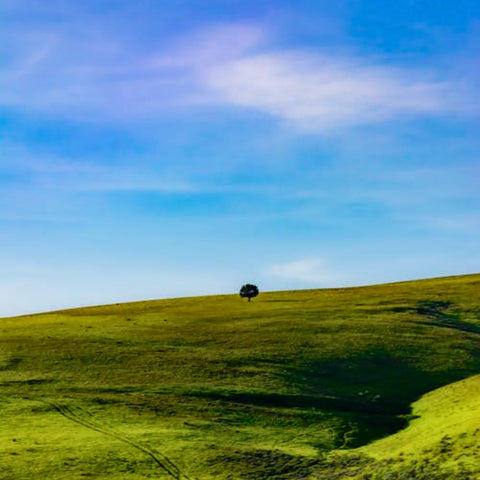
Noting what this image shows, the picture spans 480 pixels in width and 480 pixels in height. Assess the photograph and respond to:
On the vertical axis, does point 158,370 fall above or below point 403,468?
above

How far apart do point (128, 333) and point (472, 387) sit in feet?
120

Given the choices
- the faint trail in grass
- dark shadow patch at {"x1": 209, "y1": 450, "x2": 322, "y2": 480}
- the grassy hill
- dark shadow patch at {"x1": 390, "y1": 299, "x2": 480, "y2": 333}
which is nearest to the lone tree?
the grassy hill

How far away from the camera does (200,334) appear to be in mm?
81250

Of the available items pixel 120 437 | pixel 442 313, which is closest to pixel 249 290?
pixel 442 313

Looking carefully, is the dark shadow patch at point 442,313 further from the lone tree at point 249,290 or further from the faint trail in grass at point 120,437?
the faint trail in grass at point 120,437

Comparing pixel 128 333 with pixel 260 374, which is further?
pixel 128 333

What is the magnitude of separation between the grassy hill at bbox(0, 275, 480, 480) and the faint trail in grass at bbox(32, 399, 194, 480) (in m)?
0.11

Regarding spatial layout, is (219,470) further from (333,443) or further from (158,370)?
(158,370)

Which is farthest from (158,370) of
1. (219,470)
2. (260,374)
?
(219,470)

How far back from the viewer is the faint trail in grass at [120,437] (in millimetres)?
41594

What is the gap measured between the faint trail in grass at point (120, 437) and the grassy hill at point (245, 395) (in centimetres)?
11

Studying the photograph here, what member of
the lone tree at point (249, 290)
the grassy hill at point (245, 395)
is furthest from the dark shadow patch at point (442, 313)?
the lone tree at point (249, 290)

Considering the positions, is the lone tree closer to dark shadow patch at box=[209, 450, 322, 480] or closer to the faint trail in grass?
the faint trail in grass

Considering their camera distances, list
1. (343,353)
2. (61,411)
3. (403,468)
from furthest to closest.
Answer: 1. (343,353)
2. (61,411)
3. (403,468)
